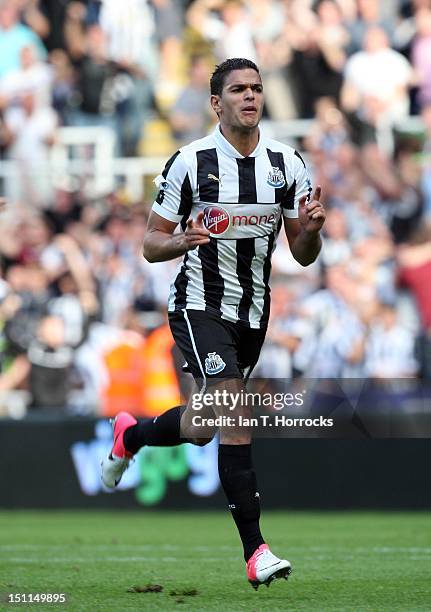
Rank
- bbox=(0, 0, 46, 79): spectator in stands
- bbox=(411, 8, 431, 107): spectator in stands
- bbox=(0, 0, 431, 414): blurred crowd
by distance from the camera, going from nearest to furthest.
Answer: bbox=(0, 0, 431, 414): blurred crowd, bbox=(411, 8, 431, 107): spectator in stands, bbox=(0, 0, 46, 79): spectator in stands

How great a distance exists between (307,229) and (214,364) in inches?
30.4

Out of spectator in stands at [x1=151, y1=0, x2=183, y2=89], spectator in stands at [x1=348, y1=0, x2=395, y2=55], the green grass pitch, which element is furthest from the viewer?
spectator in stands at [x1=151, y1=0, x2=183, y2=89]

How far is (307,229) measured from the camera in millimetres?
6000

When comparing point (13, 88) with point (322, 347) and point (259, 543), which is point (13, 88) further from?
point (259, 543)

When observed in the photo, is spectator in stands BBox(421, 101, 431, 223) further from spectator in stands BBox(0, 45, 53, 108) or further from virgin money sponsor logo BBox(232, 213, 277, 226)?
virgin money sponsor logo BBox(232, 213, 277, 226)

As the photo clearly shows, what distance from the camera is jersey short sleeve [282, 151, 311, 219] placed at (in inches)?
244

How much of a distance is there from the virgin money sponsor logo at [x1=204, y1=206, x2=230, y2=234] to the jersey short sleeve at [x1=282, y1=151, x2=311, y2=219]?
1.14 ft

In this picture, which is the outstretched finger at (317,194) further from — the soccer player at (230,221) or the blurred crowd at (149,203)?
the blurred crowd at (149,203)

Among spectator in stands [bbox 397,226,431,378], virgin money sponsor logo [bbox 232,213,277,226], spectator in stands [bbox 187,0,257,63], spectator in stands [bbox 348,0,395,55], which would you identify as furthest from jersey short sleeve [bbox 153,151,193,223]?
spectator in stands [bbox 348,0,395,55]

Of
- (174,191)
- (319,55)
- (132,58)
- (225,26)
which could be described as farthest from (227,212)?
(132,58)

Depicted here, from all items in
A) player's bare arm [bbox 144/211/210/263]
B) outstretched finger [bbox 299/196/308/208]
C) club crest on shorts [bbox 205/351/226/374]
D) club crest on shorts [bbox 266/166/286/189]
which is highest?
club crest on shorts [bbox 266/166/286/189]

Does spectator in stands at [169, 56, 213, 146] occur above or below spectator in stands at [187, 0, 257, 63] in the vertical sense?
below

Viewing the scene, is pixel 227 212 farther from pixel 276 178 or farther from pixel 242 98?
pixel 242 98

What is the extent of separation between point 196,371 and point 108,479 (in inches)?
50.9
